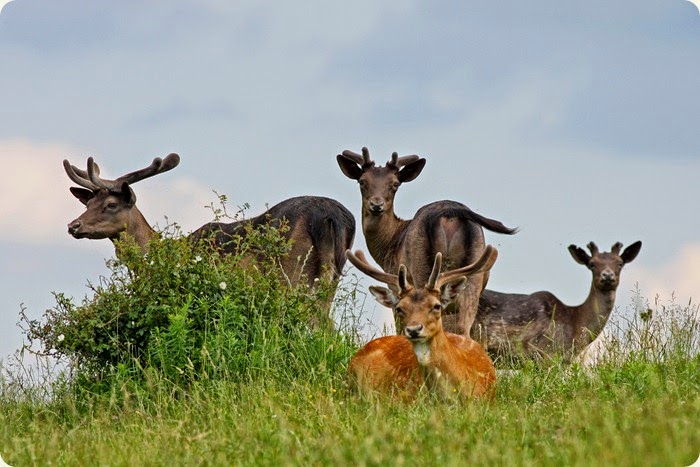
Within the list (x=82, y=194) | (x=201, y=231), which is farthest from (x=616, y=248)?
(x=82, y=194)

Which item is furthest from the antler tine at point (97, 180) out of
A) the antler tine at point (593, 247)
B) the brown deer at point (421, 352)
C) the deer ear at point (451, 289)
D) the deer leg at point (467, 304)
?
the antler tine at point (593, 247)

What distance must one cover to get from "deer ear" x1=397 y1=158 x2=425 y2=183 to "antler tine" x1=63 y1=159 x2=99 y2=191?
11.5 feet

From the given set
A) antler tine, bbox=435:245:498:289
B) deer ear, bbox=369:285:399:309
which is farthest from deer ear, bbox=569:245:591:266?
deer ear, bbox=369:285:399:309

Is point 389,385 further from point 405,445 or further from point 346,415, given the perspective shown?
point 405,445

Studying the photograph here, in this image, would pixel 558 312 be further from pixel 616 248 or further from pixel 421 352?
pixel 421 352

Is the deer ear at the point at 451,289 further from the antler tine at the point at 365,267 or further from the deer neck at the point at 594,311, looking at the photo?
the deer neck at the point at 594,311

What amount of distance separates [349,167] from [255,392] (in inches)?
197

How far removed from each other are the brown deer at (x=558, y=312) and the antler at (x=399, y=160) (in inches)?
74.7

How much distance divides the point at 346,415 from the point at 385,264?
5643 mm

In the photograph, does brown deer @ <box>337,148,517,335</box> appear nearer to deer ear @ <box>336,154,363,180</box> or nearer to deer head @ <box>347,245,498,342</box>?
deer ear @ <box>336,154,363,180</box>

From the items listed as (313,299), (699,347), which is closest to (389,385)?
(313,299)

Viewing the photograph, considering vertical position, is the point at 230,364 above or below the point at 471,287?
below

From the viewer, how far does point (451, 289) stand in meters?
8.62

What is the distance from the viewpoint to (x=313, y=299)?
33.2ft
